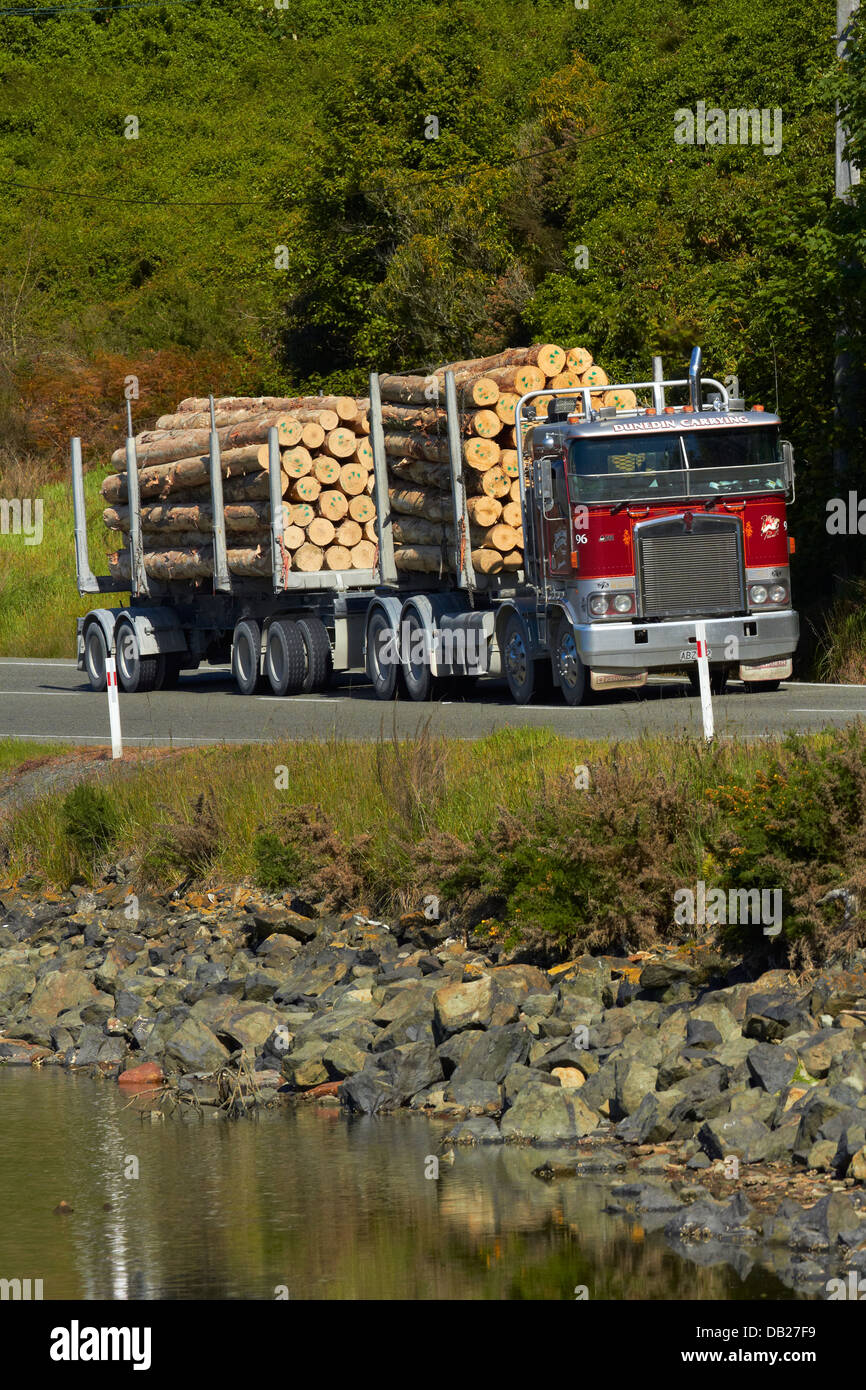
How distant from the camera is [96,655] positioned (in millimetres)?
27922

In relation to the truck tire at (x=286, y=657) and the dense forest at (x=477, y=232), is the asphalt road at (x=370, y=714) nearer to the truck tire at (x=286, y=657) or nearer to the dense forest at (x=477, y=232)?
the truck tire at (x=286, y=657)

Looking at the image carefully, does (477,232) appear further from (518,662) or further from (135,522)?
(518,662)

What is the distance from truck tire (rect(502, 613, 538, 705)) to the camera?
830 inches

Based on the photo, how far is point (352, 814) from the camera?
13883 mm

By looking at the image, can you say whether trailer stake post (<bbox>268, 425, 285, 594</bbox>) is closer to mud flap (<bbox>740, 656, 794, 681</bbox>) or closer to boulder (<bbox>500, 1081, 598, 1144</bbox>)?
mud flap (<bbox>740, 656, 794, 681</bbox>)

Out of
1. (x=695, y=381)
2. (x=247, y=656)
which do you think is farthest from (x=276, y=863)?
(x=247, y=656)

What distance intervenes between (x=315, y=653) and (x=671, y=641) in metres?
6.12

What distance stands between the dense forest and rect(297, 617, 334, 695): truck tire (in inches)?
224

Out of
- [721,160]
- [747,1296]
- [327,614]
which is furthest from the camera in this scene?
[721,160]

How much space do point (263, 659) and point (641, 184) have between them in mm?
19412

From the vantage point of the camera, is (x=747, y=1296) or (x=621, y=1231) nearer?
(x=747, y=1296)

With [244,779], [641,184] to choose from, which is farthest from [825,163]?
[244,779]

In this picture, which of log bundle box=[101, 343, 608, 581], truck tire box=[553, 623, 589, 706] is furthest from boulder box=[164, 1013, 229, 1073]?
log bundle box=[101, 343, 608, 581]

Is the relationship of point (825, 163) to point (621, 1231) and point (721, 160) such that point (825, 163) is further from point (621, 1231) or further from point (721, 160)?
point (621, 1231)
